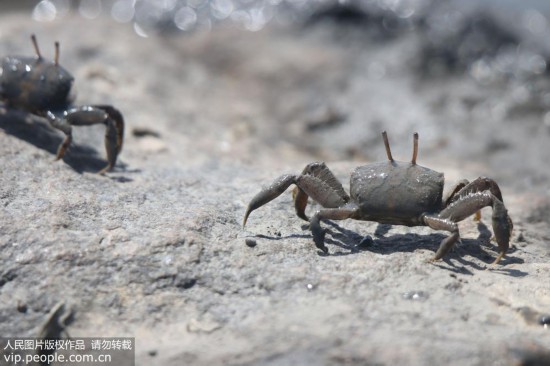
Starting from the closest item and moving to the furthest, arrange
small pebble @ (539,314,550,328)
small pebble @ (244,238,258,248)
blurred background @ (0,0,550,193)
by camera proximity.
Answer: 1. small pebble @ (539,314,550,328)
2. small pebble @ (244,238,258,248)
3. blurred background @ (0,0,550,193)

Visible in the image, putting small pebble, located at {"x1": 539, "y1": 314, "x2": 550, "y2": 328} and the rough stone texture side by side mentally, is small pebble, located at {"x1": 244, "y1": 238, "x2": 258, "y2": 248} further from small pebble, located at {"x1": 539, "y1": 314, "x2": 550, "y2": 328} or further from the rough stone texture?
small pebble, located at {"x1": 539, "y1": 314, "x2": 550, "y2": 328}

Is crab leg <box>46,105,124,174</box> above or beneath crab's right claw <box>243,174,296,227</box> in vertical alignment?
above

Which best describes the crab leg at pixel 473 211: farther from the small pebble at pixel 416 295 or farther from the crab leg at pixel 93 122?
the crab leg at pixel 93 122

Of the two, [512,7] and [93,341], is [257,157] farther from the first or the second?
[512,7]

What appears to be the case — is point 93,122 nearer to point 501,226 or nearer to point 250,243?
point 250,243

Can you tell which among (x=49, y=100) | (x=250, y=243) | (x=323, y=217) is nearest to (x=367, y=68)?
(x=49, y=100)

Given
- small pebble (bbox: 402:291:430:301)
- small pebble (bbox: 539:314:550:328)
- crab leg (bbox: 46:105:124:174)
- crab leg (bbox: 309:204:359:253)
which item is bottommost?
small pebble (bbox: 539:314:550:328)

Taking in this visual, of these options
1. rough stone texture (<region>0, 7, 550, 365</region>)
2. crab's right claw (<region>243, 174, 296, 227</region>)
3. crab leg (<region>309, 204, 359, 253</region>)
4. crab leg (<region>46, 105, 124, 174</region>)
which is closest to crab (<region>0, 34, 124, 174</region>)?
crab leg (<region>46, 105, 124, 174</region>)
